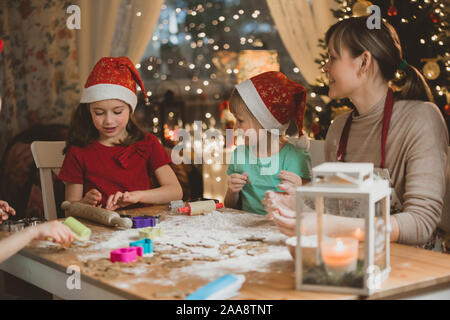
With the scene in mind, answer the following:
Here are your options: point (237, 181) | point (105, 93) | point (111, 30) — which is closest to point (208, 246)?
point (237, 181)

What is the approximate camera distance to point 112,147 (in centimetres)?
243

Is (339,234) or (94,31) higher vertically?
(94,31)

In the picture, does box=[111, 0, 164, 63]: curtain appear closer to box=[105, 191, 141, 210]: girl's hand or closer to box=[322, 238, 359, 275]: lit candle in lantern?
box=[105, 191, 141, 210]: girl's hand

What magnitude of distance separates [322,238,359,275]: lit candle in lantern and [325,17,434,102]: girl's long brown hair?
0.90 m

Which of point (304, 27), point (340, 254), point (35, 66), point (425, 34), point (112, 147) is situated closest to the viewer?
point (340, 254)

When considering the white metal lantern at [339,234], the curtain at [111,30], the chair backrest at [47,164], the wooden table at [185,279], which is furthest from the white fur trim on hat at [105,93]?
the curtain at [111,30]

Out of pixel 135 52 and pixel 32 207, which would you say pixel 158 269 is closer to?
pixel 32 207

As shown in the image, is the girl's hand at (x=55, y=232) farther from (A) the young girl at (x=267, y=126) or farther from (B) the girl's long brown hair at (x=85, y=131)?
(B) the girl's long brown hair at (x=85, y=131)

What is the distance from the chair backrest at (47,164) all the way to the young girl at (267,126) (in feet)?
2.67

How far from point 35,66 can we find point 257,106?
8.99ft

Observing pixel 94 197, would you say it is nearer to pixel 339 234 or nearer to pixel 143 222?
pixel 143 222

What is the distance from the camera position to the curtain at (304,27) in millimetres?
4031

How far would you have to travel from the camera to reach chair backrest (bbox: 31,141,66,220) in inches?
95.9

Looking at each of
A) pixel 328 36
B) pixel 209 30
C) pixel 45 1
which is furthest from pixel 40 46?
pixel 328 36
